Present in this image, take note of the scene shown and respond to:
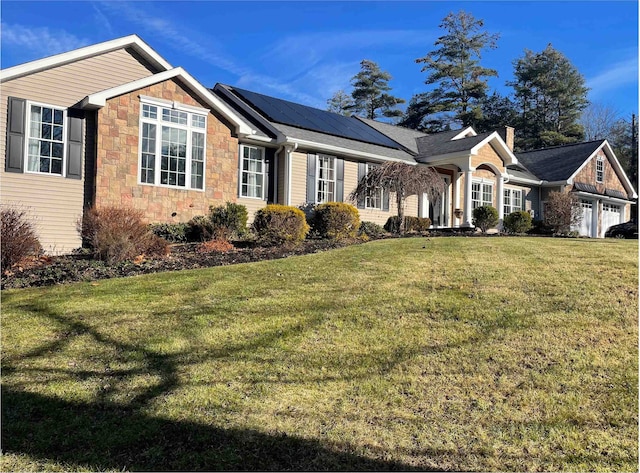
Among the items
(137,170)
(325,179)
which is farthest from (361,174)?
(137,170)

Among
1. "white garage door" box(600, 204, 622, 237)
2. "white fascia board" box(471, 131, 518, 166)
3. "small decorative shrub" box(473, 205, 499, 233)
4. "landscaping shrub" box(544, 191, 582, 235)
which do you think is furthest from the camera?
"white garage door" box(600, 204, 622, 237)

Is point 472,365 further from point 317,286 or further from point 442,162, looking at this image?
point 442,162

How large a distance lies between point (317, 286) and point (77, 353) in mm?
3297

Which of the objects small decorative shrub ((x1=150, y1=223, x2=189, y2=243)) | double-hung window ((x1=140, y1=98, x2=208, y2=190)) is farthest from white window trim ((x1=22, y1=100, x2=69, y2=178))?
small decorative shrub ((x1=150, y1=223, x2=189, y2=243))

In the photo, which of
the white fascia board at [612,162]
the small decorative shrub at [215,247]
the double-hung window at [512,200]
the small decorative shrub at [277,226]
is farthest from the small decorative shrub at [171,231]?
the white fascia board at [612,162]

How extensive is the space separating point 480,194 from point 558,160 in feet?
28.3

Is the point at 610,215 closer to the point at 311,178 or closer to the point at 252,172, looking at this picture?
the point at 311,178

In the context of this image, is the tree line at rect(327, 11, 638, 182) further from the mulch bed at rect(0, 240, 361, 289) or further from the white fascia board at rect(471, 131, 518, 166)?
the mulch bed at rect(0, 240, 361, 289)

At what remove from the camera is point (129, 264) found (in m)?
8.88

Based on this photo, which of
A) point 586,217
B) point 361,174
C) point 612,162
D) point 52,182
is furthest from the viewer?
point 612,162

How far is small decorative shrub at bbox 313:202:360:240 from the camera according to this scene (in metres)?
13.5

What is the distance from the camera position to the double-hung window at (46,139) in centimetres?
1108

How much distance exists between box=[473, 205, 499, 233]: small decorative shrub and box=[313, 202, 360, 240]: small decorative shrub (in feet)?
25.7

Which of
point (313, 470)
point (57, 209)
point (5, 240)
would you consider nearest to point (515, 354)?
point (313, 470)
